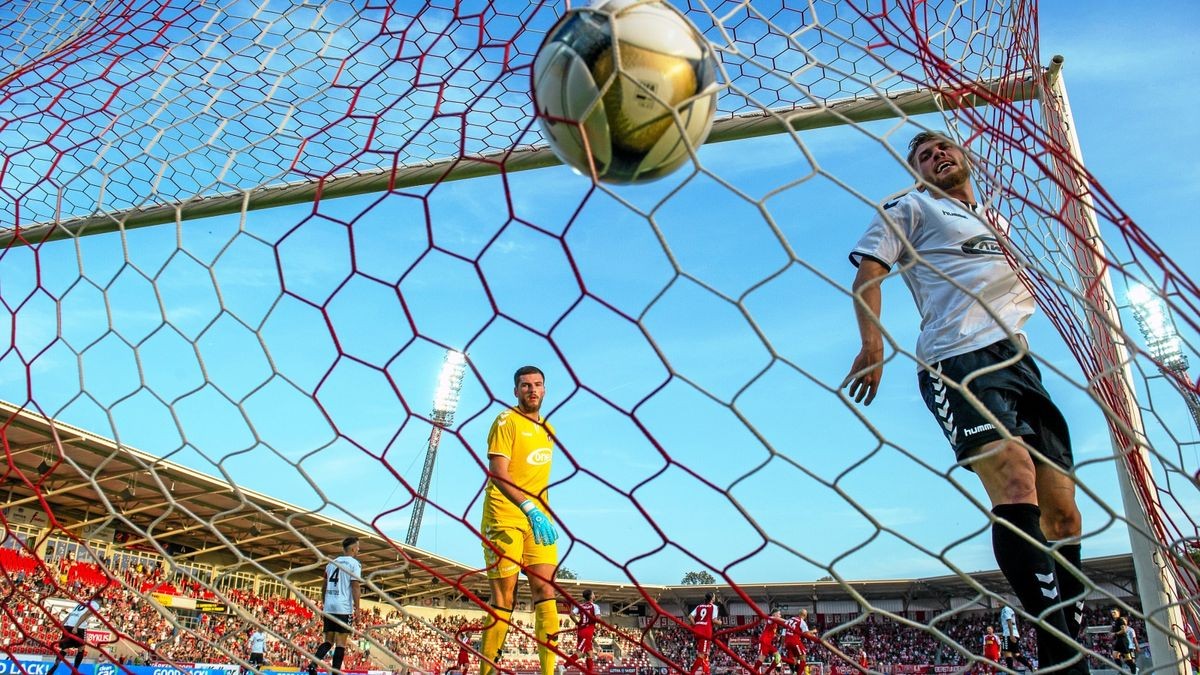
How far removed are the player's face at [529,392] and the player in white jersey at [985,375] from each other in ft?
5.36

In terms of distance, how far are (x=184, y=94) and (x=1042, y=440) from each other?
12.4 ft

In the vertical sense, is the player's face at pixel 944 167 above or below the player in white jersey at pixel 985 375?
above

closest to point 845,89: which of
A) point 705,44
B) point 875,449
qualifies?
point 705,44

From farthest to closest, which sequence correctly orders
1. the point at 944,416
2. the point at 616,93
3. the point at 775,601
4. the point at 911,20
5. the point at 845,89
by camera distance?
the point at 775,601
the point at 845,89
the point at 911,20
the point at 944,416
the point at 616,93

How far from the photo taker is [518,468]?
3.60 m

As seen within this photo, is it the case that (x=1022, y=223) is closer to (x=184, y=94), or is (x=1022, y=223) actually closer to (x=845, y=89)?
(x=845, y=89)

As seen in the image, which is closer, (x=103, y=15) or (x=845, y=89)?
(x=845, y=89)

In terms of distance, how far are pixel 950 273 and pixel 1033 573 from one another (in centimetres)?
98

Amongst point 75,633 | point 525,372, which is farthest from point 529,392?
point 75,633

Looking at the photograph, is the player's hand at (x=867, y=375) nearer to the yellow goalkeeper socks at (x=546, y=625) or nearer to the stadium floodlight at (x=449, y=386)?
the yellow goalkeeper socks at (x=546, y=625)

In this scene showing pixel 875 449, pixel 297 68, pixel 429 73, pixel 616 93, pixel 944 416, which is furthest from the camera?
pixel 297 68

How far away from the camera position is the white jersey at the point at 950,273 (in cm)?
237

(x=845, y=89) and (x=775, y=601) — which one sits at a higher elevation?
(x=775, y=601)

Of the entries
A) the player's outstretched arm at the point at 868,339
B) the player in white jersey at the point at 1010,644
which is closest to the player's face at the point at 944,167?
the player's outstretched arm at the point at 868,339
